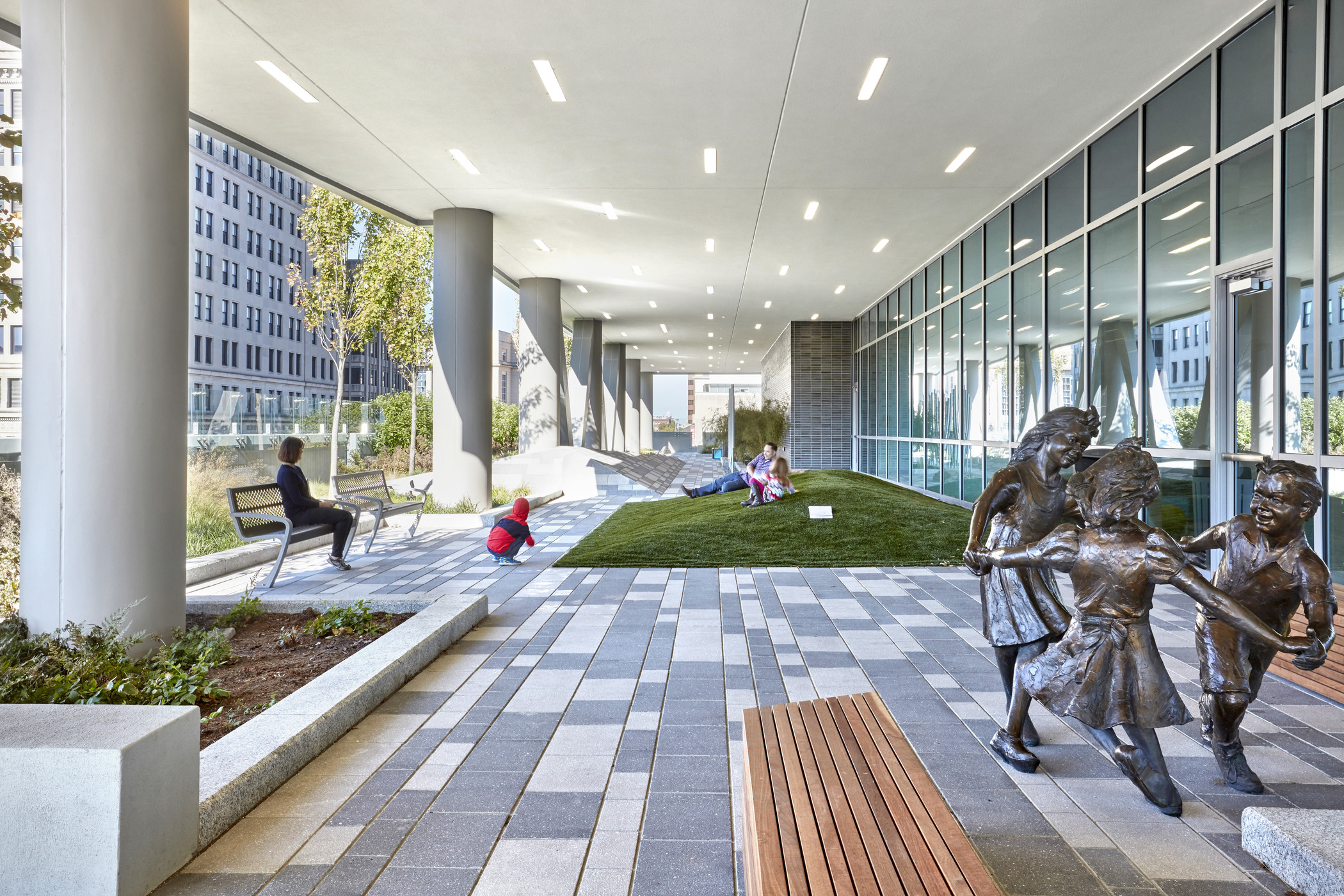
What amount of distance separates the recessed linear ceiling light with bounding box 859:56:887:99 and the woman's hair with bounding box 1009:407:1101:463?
5.63m

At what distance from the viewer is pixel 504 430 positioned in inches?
1348

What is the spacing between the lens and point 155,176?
14.9ft

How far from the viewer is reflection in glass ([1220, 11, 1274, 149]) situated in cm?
686

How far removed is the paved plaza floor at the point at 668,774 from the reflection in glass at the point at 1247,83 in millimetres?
4510

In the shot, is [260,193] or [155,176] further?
[260,193]

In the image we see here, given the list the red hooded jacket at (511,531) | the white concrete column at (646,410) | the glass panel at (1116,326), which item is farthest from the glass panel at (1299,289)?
the white concrete column at (646,410)

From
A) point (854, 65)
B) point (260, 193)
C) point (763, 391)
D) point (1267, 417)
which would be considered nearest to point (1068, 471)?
point (1267, 417)

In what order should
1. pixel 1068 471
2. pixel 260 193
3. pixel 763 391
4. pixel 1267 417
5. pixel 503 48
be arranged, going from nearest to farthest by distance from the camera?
pixel 1267 417 → pixel 503 48 → pixel 1068 471 → pixel 763 391 → pixel 260 193

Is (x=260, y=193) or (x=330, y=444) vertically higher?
(x=260, y=193)

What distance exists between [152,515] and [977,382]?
Answer: 13470 millimetres

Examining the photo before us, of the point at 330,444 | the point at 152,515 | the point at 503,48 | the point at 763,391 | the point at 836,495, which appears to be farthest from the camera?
the point at 763,391

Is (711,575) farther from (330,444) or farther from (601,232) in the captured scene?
(330,444)

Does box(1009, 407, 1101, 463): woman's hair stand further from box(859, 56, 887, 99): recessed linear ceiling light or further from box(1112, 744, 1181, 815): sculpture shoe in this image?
box(859, 56, 887, 99): recessed linear ceiling light

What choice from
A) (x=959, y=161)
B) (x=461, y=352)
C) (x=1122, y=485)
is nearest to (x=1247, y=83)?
(x=959, y=161)
